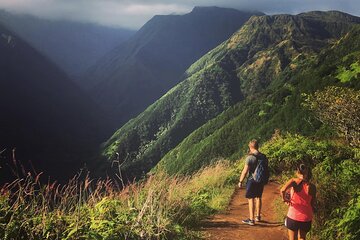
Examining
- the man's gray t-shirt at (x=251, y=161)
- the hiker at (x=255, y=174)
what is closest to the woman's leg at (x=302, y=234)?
the hiker at (x=255, y=174)

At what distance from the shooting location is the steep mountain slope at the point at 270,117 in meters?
115

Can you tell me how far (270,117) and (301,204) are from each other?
13148cm

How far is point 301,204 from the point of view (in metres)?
8.16

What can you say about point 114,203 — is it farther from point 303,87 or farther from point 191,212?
point 303,87

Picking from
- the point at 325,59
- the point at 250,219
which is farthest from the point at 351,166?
the point at 325,59

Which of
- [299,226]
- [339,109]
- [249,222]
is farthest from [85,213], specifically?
[339,109]

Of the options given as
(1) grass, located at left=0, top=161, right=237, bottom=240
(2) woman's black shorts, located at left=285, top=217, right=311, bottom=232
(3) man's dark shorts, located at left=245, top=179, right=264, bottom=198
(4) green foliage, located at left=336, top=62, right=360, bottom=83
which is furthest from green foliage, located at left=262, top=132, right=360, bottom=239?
(4) green foliage, located at left=336, top=62, right=360, bottom=83

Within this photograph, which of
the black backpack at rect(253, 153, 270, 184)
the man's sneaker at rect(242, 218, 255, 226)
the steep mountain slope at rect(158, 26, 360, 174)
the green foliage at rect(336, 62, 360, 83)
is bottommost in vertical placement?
the steep mountain slope at rect(158, 26, 360, 174)

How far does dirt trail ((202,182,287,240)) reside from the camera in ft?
30.3

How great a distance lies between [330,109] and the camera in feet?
82.2

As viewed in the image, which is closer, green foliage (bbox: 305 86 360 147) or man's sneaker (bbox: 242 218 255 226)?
man's sneaker (bbox: 242 218 255 226)

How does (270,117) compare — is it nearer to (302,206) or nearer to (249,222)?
(249,222)

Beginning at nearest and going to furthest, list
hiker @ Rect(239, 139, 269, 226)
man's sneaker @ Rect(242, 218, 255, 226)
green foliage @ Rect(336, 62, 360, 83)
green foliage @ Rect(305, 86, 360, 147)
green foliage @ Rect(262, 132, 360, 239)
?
green foliage @ Rect(262, 132, 360, 239) < man's sneaker @ Rect(242, 218, 255, 226) < hiker @ Rect(239, 139, 269, 226) < green foliage @ Rect(305, 86, 360, 147) < green foliage @ Rect(336, 62, 360, 83)

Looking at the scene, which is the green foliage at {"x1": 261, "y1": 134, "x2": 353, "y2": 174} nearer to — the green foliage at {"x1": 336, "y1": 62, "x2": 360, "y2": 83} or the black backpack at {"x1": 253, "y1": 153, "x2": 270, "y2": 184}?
the black backpack at {"x1": 253, "y1": 153, "x2": 270, "y2": 184}
